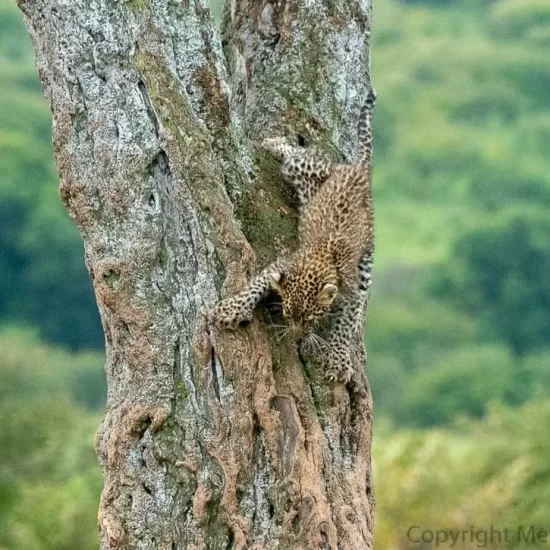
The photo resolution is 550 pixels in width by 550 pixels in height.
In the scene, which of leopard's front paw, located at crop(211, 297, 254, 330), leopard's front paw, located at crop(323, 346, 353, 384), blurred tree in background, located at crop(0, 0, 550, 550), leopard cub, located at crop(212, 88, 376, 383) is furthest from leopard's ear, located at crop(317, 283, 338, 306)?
blurred tree in background, located at crop(0, 0, 550, 550)

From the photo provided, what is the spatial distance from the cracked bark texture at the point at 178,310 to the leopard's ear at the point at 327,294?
0.46 metres

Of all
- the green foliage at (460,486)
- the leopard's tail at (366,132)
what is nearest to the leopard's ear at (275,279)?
the leopard's tail at (366,132)

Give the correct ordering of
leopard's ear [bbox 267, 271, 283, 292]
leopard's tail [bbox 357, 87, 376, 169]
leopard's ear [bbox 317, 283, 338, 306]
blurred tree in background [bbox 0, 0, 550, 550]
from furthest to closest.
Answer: blurred tree in background [bbox 0, 0, 550, 550] < leopard's tail [bbox 357, 87, 376, 169] < leopard's ear [bbox 317, 283, 338, 306] < leopard's ear [bbox 267, 271, 283, 292]

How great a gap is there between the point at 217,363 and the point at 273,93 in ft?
6.07

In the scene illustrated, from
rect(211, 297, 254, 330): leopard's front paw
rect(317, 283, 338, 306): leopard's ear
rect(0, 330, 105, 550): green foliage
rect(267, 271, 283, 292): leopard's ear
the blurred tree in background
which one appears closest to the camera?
rect(211, 297, 254, 330): leopard's front paw

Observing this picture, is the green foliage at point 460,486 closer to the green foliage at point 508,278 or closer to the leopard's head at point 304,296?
the leopard's head at point 304,296

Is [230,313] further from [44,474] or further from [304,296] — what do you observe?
[44,474]

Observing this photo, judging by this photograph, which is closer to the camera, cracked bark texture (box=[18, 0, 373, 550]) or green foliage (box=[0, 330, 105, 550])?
cracked bark texture (box=[18, 0, 373, 550])

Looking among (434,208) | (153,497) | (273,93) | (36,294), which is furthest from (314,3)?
(434,208)

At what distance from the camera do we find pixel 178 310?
740 cm

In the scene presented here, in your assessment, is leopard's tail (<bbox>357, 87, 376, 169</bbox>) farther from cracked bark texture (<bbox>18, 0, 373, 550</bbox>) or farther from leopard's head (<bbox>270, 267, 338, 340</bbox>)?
cracked bark texture (<bbox>18, 0, 373, 550</bbox>)

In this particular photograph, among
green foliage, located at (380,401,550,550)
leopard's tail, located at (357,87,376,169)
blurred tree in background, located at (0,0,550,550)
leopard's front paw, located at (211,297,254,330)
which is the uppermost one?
blurred tree in background, located at (0,0,550,550)

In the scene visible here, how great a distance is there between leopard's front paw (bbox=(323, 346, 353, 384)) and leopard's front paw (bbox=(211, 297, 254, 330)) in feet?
2.06

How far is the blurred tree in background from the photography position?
68.1 feet
